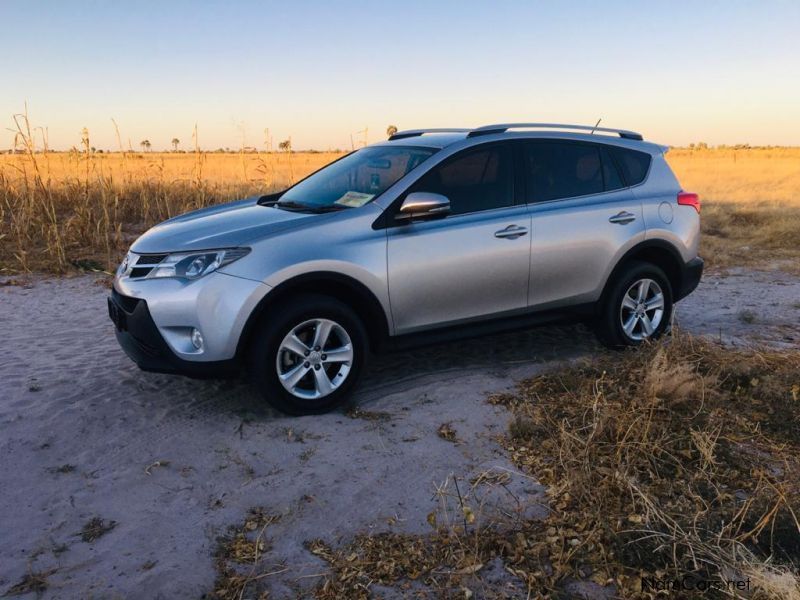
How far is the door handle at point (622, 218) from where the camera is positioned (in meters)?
5.38

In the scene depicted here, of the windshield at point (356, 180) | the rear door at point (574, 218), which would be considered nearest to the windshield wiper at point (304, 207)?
the windshield at point (356, 180)

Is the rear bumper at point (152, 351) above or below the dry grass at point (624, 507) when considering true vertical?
above

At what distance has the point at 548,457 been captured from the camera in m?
3.75

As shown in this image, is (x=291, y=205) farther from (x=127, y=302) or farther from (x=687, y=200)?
(x=687, y=200)

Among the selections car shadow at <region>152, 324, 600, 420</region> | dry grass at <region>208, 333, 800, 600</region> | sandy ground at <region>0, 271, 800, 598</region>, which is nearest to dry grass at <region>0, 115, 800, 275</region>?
sandy ground at <region>0, 271, 800, 598</region>

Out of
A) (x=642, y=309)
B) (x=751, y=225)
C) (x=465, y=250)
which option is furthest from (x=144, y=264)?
(x=751, y=225)

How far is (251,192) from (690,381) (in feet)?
35.7

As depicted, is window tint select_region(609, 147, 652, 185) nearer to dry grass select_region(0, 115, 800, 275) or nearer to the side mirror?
the side mirror

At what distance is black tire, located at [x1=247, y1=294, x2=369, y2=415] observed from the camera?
13.6ft

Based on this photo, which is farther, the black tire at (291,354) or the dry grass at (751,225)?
the dry grass at (751,225)

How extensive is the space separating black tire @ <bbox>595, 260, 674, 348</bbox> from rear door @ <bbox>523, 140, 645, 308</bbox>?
0.51 ft

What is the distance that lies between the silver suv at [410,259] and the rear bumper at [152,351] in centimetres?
1

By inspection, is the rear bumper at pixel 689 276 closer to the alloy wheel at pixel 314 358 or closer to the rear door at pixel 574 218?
the rear door at pixel 574 218

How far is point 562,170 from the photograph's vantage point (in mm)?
5355
